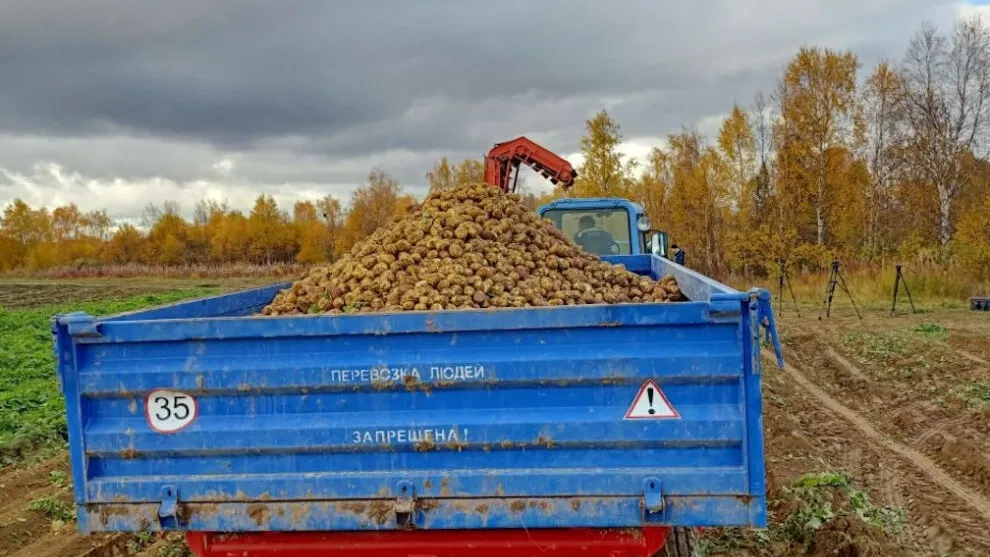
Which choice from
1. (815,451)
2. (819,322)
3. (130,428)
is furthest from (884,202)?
(130,428)

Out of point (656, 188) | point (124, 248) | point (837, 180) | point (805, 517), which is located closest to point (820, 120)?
point (837, 180)

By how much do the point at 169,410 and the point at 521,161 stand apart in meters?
7.54

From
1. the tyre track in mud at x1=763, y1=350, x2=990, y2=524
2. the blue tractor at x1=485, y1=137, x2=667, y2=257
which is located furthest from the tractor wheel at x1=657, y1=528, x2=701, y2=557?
the blue tractor at x1=485, y1=137, x2=667, y2=257

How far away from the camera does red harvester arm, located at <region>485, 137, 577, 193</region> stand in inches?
400

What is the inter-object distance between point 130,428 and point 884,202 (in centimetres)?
3407

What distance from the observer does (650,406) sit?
3.19 metres

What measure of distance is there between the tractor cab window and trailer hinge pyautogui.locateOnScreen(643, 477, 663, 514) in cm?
619

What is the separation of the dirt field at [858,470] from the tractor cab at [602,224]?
2529mm

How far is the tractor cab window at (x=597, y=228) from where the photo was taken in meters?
9.30

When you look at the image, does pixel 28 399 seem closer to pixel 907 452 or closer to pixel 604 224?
pixel 604 224

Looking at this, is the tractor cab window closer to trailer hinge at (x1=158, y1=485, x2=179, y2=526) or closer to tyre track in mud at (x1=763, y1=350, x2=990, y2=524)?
tyre track in mud at (x1=763, y1=350, x2=990, y2=524)

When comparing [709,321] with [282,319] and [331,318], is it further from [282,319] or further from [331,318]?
[282,319]

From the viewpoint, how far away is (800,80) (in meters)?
31.1

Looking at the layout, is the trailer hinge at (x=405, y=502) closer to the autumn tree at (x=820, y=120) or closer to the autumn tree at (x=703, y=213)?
the autumn tree at (x=820, y=120)
